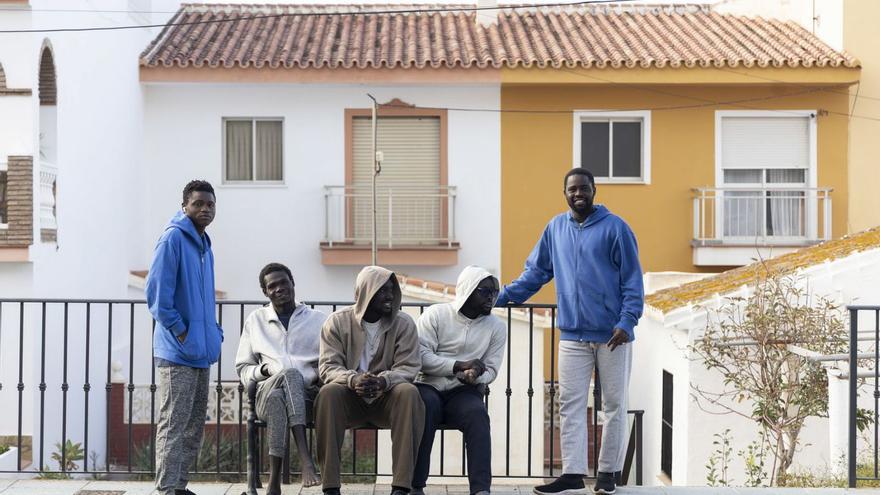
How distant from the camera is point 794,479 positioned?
8.22 m

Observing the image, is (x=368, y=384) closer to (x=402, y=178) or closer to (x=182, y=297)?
(x=182, y=297)

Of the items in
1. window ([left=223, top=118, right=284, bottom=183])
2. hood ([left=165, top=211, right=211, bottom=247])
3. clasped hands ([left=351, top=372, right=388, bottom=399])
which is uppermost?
window ([left=223, top=118, right=284, bottom=183])

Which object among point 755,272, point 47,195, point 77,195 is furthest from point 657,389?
point 77,195

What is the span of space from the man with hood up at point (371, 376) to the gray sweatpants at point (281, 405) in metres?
0.12

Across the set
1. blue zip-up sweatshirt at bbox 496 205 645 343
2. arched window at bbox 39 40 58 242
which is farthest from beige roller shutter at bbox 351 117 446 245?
blue zip-up sweatshirt at bbox 496 205 645 343

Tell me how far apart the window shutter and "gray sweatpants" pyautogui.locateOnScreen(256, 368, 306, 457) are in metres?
15.4

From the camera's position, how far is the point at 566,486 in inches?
252

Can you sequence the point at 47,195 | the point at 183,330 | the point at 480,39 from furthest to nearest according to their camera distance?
1. the point at 480,39
2. the point at 47,195
3. the point at 183,330

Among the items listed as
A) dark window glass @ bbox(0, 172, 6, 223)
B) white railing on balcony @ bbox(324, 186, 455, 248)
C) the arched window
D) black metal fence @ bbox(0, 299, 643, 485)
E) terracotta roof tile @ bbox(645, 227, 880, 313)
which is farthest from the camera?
white railing on balcony @ bbox(324, 186, 455, 248)

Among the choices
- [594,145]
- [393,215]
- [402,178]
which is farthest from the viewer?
[594,145]

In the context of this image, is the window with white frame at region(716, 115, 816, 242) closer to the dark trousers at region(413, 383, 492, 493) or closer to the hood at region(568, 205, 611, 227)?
the hood at region(568, 205, 611, 227)

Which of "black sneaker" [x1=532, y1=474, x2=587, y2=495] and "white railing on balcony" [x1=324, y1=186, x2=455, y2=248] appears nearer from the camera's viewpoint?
"black sneaker" [x1=532, y1=474, x2=587, y2=495]

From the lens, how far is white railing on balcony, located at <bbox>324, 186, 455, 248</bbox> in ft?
65.1

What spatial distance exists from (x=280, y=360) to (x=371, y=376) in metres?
0.54
